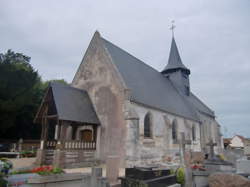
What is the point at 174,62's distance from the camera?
79.7ft

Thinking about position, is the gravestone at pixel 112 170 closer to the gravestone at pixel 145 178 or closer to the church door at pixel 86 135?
the gravestone at pixel 145 178

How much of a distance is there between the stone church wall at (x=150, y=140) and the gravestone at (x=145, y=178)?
433 cm

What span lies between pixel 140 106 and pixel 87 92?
12.7 feet

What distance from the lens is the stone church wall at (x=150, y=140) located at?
1079 centimetres

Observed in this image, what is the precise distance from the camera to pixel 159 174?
636 cm

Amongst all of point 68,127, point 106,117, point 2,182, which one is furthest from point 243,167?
point 68,127

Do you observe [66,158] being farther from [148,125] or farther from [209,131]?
[209,131]

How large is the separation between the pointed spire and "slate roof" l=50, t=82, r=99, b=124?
44.5 ft

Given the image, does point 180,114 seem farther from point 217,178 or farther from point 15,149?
point 15,149

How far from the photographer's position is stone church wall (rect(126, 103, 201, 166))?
10.8m

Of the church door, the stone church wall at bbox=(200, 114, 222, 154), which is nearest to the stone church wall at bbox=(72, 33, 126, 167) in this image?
the church door

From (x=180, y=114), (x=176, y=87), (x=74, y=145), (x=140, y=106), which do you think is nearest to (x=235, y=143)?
(x=176, y=87)

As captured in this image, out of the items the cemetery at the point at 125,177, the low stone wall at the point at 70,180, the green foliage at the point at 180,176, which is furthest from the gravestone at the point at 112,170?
the green foliage at the point at 180,176

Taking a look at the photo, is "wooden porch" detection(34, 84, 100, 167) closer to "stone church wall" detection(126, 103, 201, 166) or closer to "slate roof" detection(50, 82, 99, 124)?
"slate roof" detection(50, 82, 99, 124)
